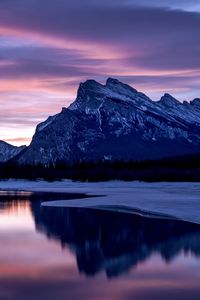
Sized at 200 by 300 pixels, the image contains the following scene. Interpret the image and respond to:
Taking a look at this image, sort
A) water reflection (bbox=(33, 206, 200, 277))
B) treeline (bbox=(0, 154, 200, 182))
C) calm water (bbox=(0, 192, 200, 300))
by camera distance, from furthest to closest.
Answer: treeline (bbox=(0, 154, 200, 182)), water reflection (bbox=(33, 206, 200, 277)), calm water (bbox=(0, 192, 200, 300))

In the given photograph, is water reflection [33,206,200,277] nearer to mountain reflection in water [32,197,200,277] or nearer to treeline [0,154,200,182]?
mountain reflection in water [32,197,200,277]

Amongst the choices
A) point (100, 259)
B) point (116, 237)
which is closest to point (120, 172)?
point (116, 237)

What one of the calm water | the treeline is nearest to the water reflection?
the calm water

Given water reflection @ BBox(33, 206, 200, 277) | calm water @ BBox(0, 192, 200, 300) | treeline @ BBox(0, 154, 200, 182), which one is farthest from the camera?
treeline @ BBox(0, 154, 200, 182)

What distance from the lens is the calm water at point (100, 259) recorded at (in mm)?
19672

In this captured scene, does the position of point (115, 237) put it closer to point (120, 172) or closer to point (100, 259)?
point (100, 259)

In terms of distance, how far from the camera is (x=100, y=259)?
25500 mm

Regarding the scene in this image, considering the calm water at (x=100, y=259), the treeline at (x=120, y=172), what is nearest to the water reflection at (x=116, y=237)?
the calm water at (x=100, y=259)

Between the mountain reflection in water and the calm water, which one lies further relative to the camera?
the mountain reflection in water

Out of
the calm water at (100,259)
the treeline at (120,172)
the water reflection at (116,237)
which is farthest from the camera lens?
the treeline at (120,172)

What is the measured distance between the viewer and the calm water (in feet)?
64.5

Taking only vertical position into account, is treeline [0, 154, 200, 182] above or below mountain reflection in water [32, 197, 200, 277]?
above

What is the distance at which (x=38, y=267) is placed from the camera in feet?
78.3

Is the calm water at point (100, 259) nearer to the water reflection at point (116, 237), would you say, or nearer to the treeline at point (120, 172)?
the water reflection at point (116, 237)
